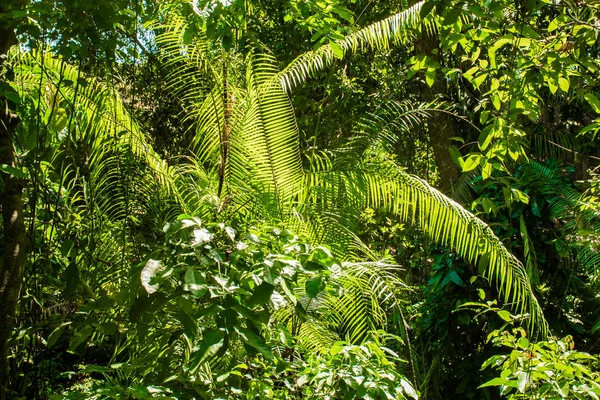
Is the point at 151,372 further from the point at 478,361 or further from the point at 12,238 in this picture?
the point at 478,361

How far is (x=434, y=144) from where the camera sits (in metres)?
6.02

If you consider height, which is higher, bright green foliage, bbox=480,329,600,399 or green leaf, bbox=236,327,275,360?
green leaf, bbox=236,327,275,360

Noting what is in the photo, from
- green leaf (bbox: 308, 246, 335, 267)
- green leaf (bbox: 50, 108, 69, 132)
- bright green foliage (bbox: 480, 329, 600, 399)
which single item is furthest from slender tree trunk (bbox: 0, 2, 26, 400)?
bright green foliage (bbox: 480, 329, 600, 399)

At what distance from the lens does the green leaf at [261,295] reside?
190 centimetres

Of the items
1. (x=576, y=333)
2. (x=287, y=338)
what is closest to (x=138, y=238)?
(x=287, y=338)

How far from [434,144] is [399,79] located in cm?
105

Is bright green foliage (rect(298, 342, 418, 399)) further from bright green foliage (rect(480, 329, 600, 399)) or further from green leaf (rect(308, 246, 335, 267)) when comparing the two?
green leaf (rect(308, 246, 335, 267))

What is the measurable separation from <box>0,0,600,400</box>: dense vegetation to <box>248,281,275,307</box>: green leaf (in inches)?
0.4

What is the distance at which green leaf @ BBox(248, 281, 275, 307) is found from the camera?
190 cm

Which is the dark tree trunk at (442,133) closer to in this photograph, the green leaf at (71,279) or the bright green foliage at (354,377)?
the bright green foliage at (354,377)

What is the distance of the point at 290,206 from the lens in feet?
14.0

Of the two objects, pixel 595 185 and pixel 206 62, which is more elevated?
pixel 206 62

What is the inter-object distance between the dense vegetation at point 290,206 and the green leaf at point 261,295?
0.01 metres

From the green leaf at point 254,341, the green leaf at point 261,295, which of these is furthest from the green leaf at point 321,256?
the green leaf at point 254,341
